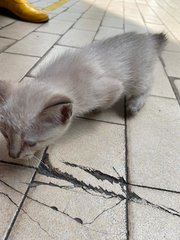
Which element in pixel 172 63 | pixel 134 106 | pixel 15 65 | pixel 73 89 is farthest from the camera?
pixel 172 63

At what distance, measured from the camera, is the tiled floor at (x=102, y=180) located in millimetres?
1084

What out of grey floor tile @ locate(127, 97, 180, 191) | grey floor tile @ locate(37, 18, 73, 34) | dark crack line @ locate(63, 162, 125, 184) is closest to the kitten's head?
dark crack line @ locate(63, 162, 125, 184)

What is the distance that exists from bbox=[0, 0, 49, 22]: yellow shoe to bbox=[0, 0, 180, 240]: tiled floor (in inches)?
49.0

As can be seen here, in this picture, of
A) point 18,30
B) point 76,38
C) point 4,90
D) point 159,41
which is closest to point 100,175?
point 4,90

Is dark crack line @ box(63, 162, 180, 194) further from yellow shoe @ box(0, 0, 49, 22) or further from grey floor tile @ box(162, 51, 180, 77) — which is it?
yellow shoe @ box(0, 0, 49, 22)

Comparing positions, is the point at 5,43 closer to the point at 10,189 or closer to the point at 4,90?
the point at 4,90

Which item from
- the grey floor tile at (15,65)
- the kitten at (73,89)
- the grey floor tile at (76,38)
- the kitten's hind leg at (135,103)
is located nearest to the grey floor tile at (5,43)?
the grey floor tile at (15,65)

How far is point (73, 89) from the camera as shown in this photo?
4.72ft

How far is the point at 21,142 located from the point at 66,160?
0.97 feet

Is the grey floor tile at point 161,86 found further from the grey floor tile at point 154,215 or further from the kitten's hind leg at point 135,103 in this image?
the grey floor tile at point 154,215

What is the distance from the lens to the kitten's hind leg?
Answer: 179cm

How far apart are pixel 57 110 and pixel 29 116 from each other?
110 millimetres

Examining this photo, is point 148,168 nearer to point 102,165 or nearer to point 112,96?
point 102,165

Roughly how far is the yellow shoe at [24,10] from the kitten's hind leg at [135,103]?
1811 millimetres
